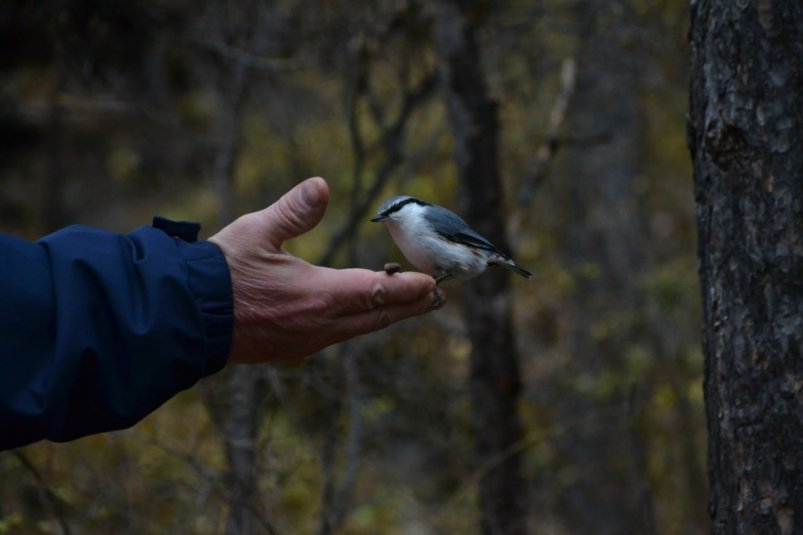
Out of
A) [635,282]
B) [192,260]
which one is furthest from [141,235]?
[635,282]

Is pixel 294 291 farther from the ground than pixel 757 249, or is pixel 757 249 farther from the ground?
pixel 757 249

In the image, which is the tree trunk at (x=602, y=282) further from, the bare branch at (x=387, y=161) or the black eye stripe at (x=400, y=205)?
the black eye stripe at (x=400, y=205)

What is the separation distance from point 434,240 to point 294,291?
49 cm

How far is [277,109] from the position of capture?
6.98 meters

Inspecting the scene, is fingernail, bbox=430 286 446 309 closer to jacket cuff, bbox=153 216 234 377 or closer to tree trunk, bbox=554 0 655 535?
jacket cuff, bbox=153 216 234 377

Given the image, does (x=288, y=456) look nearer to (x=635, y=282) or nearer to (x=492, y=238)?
(x=492, y=238)

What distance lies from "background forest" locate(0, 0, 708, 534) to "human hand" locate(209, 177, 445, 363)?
3.85 feet

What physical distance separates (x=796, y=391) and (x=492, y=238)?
234cm

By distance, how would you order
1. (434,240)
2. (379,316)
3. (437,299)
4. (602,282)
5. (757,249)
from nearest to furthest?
(757,249) < (379,316) < (437,299) < (434,240) < (602,282)

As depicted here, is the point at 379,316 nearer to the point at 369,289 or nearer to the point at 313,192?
the point at 369,289

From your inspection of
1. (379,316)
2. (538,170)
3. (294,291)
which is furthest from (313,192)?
(538,170)

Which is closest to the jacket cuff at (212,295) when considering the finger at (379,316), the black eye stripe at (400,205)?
the finger at (379,316)

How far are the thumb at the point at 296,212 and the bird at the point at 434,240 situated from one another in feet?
1.30

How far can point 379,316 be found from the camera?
2393 millimetres
